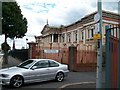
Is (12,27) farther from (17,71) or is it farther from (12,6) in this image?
(17,71)

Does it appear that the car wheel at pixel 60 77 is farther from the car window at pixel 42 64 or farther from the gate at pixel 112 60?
the gate at pixel 112 60

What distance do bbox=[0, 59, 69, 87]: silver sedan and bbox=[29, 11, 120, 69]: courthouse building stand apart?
9.43 ft

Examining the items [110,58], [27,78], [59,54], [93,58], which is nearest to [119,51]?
[110,58]

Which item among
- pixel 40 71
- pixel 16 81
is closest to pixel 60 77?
pixel 40 71

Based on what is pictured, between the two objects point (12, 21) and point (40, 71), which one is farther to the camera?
point (12, 21)

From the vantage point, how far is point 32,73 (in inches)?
516

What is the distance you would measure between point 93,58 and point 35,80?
1164 cm

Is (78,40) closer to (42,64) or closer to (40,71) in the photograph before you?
(42,64)

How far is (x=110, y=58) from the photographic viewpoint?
897 cm

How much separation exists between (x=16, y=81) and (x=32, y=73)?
1.04 m

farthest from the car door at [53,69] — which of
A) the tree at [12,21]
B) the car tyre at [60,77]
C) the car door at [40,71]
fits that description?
the tree at [12,21]

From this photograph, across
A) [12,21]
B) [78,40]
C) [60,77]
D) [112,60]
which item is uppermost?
[12,21]

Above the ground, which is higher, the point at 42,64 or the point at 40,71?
the point at 42,64

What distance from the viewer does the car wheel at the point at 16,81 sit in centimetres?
1231
